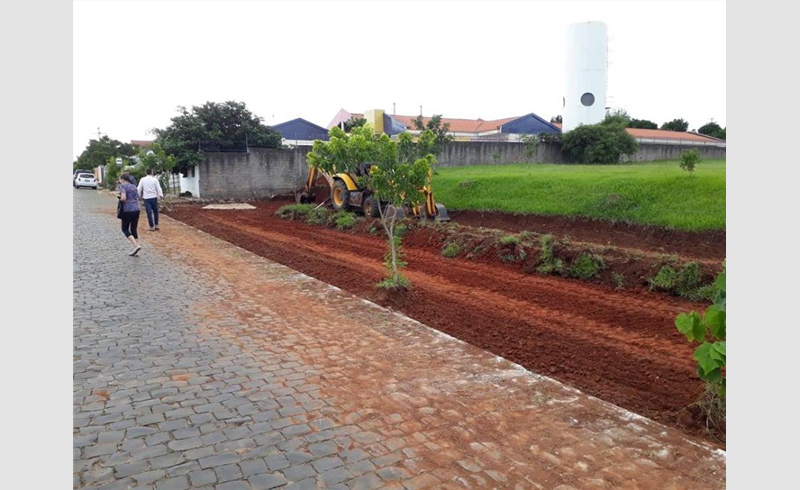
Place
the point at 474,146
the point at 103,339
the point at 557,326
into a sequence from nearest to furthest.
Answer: the point at 103,339, the point at 557,326, the point at 474,146

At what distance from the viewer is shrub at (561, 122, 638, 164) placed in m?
31.3

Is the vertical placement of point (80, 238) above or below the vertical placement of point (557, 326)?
above

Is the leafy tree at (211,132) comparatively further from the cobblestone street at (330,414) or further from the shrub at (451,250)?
the cobblestone street at (330,414)

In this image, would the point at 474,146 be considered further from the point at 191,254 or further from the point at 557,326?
the point at 557,326

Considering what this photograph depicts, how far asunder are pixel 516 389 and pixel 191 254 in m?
8.45

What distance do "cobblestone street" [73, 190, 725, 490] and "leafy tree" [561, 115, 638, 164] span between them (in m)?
27.8

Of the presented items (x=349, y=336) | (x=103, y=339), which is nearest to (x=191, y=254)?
(x=103, y=339)

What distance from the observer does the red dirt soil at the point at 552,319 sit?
457 cm

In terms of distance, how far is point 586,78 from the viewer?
44.0 meters

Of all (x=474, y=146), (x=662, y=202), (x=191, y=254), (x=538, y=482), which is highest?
(x=474, y=146)

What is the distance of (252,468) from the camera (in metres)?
3.24

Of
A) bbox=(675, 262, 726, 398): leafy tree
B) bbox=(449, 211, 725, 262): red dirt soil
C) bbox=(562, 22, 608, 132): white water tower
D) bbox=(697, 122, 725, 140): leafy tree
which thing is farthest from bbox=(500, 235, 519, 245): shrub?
bbox=(697, 122, 725, 140): leafy tree


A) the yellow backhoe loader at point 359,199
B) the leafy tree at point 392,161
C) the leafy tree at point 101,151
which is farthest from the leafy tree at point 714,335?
the leafy tree at point 101,151

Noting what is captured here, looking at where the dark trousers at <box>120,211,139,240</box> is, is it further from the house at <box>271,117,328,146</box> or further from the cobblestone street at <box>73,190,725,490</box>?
the house at <box>271,117,328,146</box>
